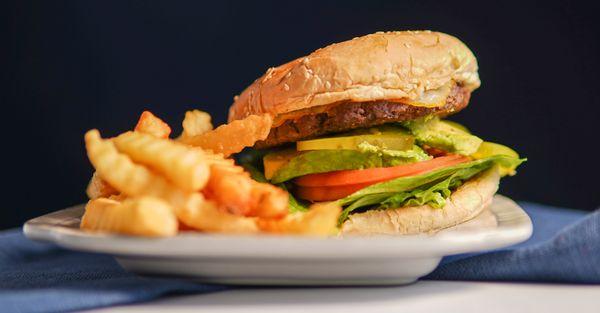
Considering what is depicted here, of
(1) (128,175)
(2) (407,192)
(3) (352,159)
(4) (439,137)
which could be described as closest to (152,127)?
(1) (128,175)

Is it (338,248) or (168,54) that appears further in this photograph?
(168,54)

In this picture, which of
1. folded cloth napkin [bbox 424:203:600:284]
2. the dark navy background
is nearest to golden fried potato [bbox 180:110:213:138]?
folded cloth napkin [bbox 424:203:600:284]

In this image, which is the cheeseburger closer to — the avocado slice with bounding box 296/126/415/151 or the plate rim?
the avocado slice with bounding box 296/126/415/151

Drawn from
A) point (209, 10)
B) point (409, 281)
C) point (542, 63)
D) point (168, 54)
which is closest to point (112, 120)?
point (168, 54)

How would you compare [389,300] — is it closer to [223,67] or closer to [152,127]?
[152,127]

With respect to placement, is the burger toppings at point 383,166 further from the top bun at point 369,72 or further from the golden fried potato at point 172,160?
the golden fried potato at point 172,160

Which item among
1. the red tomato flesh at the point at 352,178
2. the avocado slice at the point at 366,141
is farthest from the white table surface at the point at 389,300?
the avocado slice at the point at 366,141

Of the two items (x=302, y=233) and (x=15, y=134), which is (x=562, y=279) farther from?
(x=15, y=134)

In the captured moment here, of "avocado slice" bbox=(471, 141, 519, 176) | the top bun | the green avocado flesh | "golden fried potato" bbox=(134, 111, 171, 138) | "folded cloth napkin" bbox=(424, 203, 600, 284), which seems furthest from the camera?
"avocado slice" bbox=(471, 141, 519, 176)
